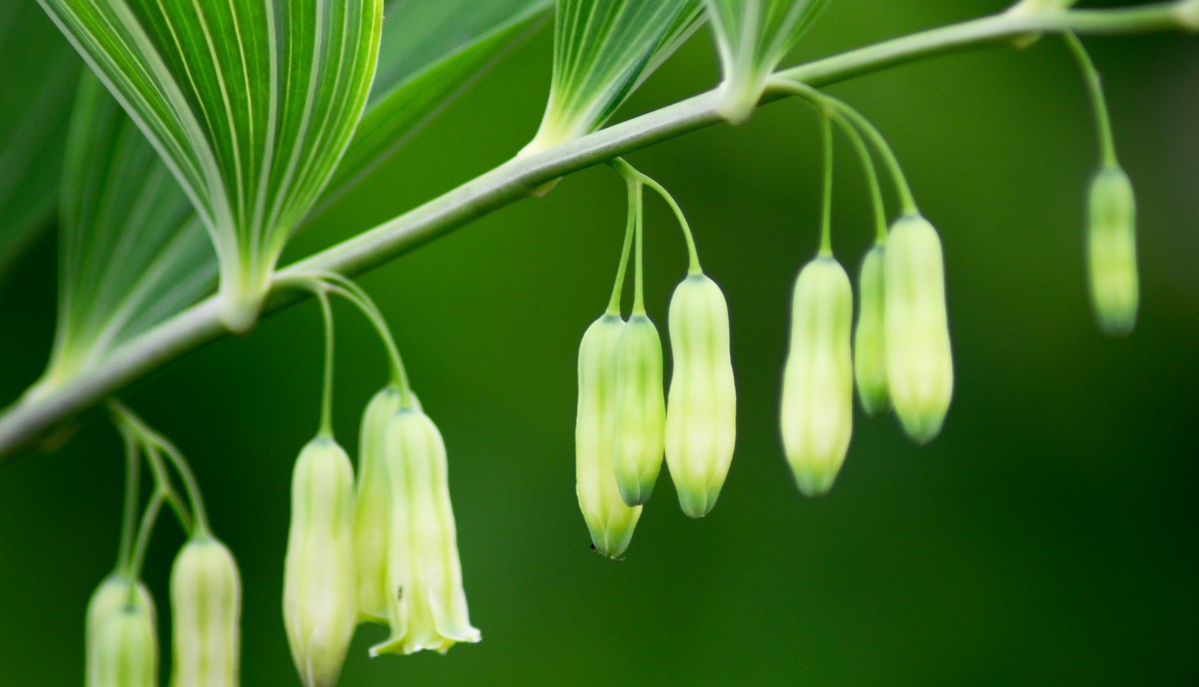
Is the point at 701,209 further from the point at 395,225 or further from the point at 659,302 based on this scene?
the point at 395,225

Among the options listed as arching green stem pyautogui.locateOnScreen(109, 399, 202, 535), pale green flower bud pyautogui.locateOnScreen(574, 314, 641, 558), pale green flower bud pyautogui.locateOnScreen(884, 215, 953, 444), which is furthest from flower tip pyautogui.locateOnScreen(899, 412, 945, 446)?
arching green stem pyautogui.locateOnScreen(109, 399, 202, 535)

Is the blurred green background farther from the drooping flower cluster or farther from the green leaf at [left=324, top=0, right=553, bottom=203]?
the drooping flower cluster

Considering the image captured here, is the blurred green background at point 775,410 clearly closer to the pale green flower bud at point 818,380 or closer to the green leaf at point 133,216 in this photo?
the green leaf at point 133,216

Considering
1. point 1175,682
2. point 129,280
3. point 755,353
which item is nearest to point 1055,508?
point 1175,682

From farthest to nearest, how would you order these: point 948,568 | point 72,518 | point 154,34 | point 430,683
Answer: point 948,568
point 430,683
point 72,518
point 154,34

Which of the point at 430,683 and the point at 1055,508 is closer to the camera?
the point at 430,683
